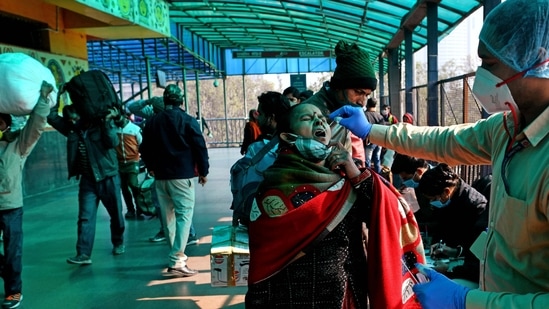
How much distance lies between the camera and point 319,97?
2486 mm

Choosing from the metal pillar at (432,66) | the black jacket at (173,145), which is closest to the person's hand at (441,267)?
the black jacket at (173,145)

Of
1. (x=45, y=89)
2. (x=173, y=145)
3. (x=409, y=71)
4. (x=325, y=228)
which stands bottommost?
(x=325, y=228)

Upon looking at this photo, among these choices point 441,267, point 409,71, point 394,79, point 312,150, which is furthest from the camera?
point 394,79

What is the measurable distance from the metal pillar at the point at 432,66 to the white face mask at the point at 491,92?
5.84 meters

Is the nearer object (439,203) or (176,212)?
(439,203)

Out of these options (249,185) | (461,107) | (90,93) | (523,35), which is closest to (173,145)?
(90,93)

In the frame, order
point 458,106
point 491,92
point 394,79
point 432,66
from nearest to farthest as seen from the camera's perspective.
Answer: point 491,92, point 458,106, point 432,66, point 394,79

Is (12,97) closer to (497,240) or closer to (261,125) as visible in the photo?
(261,125)

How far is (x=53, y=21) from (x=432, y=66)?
7.05 metres

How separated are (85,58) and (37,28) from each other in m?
1.41

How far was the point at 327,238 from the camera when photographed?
5.81 feet

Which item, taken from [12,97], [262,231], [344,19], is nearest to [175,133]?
[12,97]

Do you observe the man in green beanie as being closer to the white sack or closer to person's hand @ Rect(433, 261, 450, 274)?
person's hand @ Rect(433, 261, 450, 274)

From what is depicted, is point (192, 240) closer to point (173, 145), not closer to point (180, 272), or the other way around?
point (180, 272)
